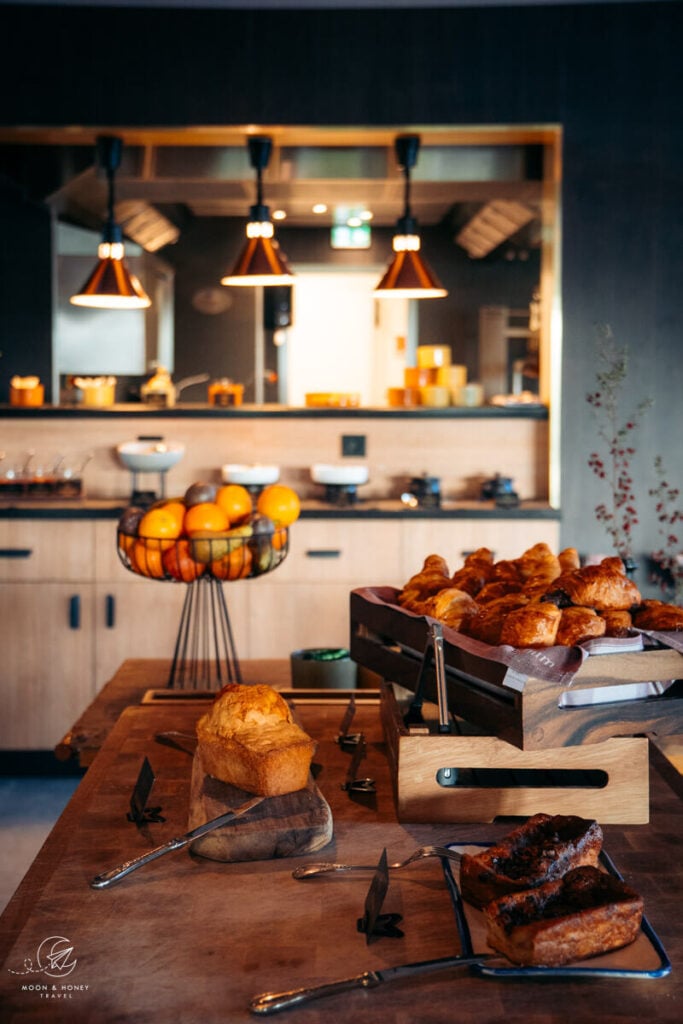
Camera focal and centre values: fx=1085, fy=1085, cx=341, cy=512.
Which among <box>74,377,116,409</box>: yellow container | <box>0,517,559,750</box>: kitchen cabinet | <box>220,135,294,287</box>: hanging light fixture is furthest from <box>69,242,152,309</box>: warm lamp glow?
<box>0,517,559,750</box>: kitchen cabinet

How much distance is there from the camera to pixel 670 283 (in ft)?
14.7

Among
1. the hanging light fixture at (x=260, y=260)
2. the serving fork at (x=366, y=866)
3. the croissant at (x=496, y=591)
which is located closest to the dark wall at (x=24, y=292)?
the hanging light fixture at (x=260, y=260)

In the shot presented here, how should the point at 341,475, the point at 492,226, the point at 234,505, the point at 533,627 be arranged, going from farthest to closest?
1. the point at 492,226
2. the point at 341,475
3. the point at 234,505
4. the point at 533,627

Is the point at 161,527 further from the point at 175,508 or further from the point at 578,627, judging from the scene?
the point at 578,627

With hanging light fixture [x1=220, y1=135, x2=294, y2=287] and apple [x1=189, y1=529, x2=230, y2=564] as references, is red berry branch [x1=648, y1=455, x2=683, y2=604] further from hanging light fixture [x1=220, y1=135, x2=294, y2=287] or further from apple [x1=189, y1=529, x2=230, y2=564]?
apple [x1=189, y1=529, x2=230, y2=564]

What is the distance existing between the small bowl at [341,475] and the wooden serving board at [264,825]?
316 cm

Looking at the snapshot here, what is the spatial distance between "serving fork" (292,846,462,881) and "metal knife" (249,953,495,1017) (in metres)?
0.19

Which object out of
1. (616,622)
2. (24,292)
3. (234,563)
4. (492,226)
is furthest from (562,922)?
(492,226)

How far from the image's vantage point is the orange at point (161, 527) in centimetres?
198

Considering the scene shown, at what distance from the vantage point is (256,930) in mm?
1022

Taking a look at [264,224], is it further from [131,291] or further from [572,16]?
[572,16]

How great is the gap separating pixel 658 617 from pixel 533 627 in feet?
0.64

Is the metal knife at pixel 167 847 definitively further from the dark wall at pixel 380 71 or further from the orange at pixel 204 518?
the dark wall at pixel 380 71

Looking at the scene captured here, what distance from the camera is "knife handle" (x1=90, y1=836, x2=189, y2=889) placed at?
112cm
